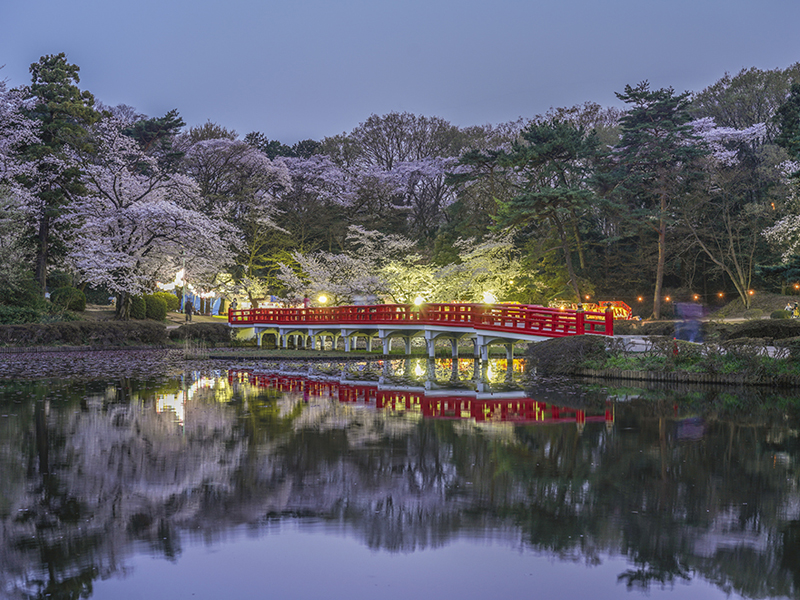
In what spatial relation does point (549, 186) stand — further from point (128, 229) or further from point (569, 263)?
point (128, 229)

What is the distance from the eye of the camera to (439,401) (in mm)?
15281

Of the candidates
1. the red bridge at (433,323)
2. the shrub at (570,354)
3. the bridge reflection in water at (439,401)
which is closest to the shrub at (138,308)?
the red bridge at (433,323)

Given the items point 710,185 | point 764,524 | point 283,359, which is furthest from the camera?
point 710,185

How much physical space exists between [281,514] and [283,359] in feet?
76.4

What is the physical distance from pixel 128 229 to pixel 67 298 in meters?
4.77

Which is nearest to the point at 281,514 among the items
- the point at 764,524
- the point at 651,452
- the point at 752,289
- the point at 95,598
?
the point at 95,598

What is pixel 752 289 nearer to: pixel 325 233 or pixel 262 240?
pixel 325 233

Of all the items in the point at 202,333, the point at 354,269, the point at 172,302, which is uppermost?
the point at 354,269

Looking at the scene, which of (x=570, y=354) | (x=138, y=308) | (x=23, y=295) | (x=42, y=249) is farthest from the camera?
(x=138, y=308)

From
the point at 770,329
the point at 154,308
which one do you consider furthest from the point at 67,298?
the point at 770,329

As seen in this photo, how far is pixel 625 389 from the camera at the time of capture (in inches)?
A: 707

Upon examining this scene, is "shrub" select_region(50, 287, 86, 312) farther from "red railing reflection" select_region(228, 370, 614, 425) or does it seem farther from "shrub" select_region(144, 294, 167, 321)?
"red railing reflection" select_region(228, 370, 614, 425)

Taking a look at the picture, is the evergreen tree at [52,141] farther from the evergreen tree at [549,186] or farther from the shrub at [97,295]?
the evergreen tree at [549,186]

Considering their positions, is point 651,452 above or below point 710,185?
below
